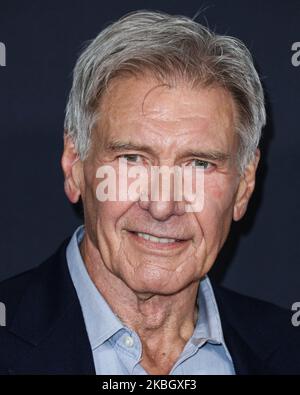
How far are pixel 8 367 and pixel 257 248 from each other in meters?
0.81

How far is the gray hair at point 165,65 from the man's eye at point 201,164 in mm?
94

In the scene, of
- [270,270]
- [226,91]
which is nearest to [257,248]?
[270,270]

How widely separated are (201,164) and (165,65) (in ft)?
0.71

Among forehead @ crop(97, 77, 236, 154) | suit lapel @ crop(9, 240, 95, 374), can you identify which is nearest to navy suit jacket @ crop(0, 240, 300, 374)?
suit lapel @ crop(9, 240, 95, 374)

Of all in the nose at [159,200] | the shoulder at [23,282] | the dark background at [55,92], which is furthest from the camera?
the dark background at [55,92]

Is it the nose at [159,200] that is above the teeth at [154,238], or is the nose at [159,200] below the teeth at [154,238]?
above

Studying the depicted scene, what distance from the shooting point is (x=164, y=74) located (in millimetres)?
1601

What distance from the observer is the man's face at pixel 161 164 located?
5.21ft

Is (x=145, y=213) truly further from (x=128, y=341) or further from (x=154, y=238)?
(x=128, y=341)

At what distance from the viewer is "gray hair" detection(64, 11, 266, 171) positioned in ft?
5.28

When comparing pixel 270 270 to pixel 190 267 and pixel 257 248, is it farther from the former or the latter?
pixel 190 267

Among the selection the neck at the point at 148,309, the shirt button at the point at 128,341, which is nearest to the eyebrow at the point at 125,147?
the neck at the point at 148,309

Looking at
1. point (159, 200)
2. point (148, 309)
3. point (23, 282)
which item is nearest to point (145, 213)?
point (159, 200)

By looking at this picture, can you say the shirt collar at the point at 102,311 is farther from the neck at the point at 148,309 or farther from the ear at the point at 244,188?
the ear at the point at 244,188
